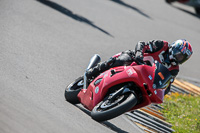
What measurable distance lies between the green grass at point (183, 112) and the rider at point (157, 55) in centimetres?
165

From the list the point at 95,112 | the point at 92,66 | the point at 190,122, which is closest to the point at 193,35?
the point at 190,122

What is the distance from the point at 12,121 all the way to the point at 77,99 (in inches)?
88.4

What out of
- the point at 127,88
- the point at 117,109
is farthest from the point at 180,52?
the point at 117,109

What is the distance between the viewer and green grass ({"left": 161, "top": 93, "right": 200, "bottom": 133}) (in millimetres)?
7627

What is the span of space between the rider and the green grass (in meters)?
1.65

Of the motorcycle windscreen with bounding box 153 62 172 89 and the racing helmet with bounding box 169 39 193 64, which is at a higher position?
the racing helmet with bounding box 169 39 193 64

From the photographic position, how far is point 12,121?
4.09m

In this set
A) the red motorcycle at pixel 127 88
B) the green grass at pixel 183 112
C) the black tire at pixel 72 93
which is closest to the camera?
the red motorcycle at pixel 127 88

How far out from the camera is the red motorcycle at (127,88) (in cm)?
522

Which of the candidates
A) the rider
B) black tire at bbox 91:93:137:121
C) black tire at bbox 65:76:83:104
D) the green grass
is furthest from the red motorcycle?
the green grass

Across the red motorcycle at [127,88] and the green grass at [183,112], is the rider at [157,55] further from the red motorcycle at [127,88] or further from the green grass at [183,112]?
the green grass at [183,112]

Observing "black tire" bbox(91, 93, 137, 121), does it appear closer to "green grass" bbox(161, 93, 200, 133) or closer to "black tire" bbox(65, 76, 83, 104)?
"black tire" bbox(65, 76, 83, 104)

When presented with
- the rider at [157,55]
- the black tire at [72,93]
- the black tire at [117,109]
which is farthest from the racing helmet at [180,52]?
the black tire at [72,93]

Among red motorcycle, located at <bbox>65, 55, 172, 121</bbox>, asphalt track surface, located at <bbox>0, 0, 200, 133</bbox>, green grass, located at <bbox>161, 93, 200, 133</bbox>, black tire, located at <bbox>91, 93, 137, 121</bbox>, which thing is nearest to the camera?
asphalt track surface, located at <bbox>0, 0, 200, 133</bbox>
